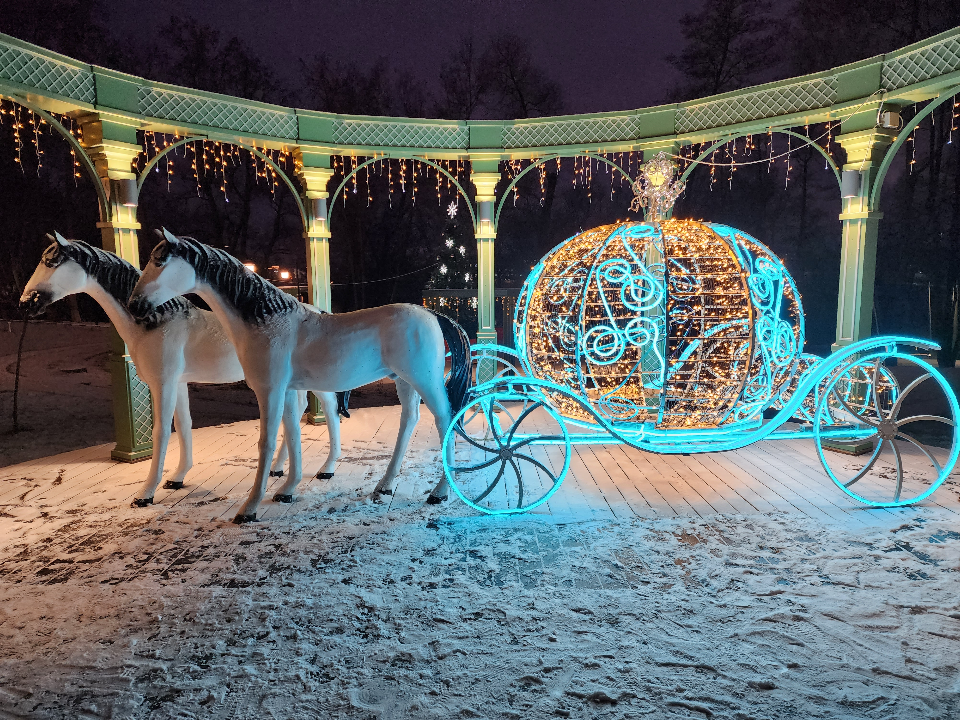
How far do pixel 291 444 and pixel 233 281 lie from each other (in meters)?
1.33

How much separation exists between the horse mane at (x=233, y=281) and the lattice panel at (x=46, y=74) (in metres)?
2.12

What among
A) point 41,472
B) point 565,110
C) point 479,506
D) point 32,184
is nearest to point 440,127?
point 479,506

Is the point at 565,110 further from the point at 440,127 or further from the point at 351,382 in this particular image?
the point at 351,382

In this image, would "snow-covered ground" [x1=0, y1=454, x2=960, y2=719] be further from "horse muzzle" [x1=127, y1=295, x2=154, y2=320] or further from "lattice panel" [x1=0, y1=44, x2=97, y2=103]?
"lattice panel" [x1=0, y1=44, x2=97, y2=103]

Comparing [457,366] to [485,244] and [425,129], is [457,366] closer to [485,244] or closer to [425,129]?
[485,244]

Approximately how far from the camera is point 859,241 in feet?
17.7

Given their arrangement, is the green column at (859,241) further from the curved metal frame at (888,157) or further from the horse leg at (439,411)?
the horse leg at (439,411)

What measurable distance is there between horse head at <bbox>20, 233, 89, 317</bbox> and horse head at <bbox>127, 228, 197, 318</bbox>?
987 mm

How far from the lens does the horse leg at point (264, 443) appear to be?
4082 mm

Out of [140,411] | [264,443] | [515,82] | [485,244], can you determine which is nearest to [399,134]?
[485,244]

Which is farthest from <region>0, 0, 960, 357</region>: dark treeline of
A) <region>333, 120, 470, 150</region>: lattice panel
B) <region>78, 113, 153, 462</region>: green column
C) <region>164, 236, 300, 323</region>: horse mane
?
<region>164, 236, 300, 323</region>: horse mane

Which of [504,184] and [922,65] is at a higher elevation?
[504,184]

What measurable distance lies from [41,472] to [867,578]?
6290mm

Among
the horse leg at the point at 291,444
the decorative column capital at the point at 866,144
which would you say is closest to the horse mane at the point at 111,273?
the horse leg at the point at 291,444
